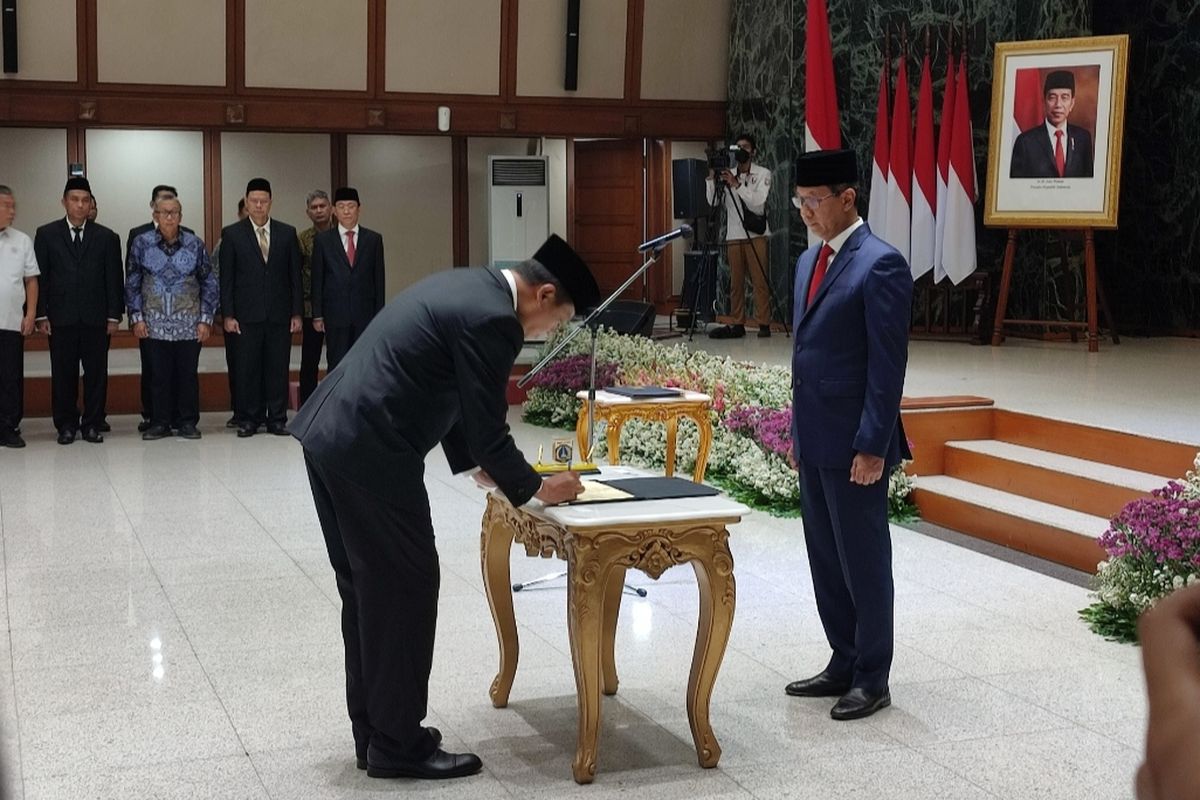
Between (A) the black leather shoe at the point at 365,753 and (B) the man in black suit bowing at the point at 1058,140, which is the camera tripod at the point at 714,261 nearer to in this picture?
(B) the man in black suit bowing at the point at 1058,140

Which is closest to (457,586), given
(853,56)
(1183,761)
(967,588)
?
(967,588)

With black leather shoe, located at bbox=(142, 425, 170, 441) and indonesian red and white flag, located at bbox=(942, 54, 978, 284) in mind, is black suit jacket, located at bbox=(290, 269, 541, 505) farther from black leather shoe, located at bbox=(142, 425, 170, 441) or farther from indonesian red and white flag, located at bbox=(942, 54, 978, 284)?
indonesian red and white flag, located at bbox=(942, 54, 978, 284)

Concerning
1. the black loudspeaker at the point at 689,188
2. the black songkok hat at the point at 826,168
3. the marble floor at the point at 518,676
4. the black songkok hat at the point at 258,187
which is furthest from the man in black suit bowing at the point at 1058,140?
the black songkok hat at the point at 826,168

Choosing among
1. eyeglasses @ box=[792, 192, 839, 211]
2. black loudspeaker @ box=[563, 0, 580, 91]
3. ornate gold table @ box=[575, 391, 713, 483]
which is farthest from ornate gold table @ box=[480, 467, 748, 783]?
black loudspeaker @ box=[563, 0, 580, 91]

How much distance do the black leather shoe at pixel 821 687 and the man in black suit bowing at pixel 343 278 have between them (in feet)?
19.7

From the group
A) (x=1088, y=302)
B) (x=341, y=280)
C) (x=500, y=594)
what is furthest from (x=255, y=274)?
(x=500, y=594)

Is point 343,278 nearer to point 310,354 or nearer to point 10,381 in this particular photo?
point 310,354

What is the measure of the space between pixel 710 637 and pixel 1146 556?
1.71m

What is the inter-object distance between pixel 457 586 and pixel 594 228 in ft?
33.0

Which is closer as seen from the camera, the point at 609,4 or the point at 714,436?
the point at 714,436

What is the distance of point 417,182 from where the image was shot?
45.0ft

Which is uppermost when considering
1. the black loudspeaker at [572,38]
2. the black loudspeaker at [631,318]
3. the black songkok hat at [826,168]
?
the black loudspeaker at [572,38]

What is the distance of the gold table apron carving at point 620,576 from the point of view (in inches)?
131

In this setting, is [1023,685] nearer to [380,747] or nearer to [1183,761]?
[380,747]
